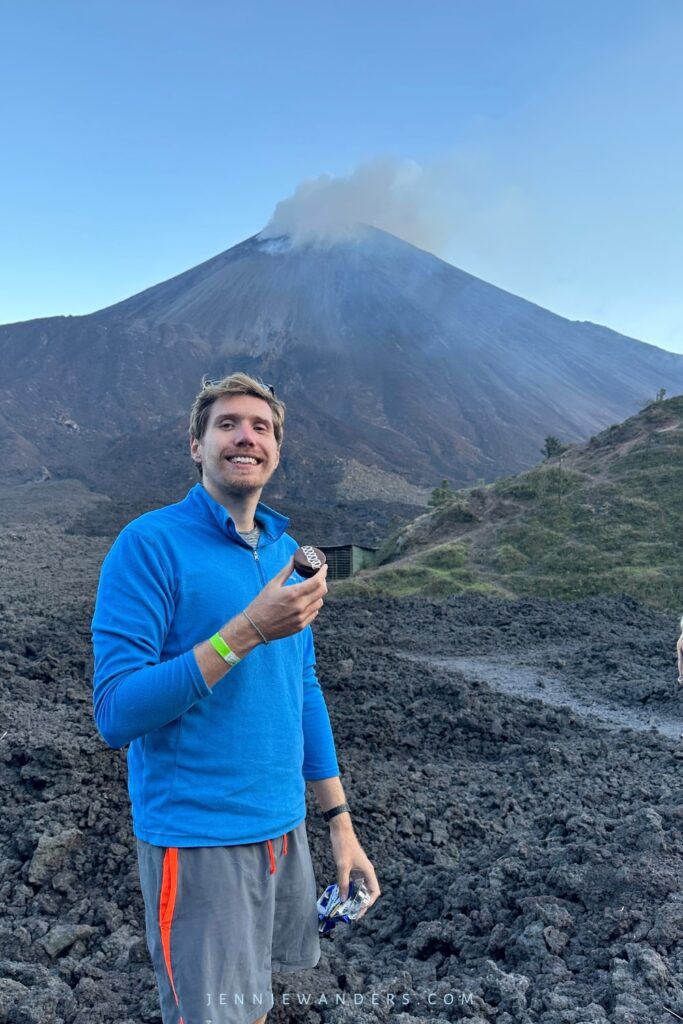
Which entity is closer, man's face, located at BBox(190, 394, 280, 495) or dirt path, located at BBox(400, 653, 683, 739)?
man's face, located at BBox(190, 394, 280, 495)

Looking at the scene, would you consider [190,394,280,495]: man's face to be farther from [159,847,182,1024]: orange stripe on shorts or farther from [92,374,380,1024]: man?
[159,847,182,1024]: orange stripe on shorts

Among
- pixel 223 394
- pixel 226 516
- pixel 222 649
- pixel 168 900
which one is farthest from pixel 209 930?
pixel 223 394

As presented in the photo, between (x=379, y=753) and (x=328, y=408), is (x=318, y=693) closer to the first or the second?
(x=379, y=753)

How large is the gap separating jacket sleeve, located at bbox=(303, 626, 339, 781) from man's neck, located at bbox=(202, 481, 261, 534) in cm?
50

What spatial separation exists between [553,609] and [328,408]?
57.2 meters

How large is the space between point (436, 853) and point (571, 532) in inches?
699

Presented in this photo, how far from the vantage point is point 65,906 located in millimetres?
4258

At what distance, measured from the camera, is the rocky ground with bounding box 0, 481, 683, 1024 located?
3088 millimetres

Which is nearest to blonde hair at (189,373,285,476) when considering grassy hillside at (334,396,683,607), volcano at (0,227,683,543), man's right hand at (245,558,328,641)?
man's right hand at (245,558,328,641)

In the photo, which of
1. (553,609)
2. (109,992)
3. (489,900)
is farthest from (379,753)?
(553,609)

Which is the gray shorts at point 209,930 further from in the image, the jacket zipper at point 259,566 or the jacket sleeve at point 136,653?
the jacket zipper at point 259,566

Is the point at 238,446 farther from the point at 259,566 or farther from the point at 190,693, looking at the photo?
the point at 190,693

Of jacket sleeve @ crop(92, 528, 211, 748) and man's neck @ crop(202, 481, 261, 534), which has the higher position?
man's neck @ crop(202, 481, 261, 534)

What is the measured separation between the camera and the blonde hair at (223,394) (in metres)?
2.27
